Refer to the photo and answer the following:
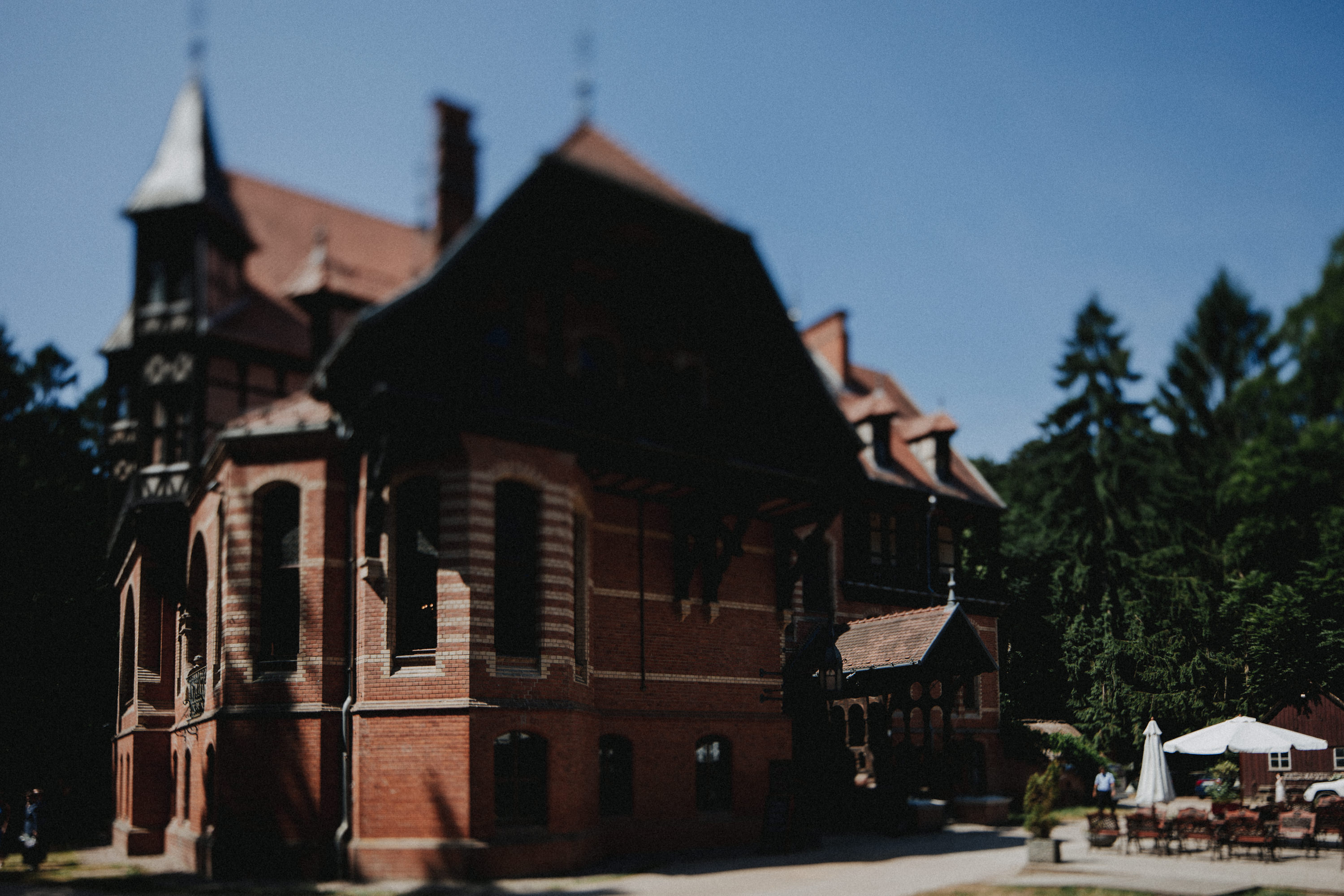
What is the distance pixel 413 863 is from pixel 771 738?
28.3 ft

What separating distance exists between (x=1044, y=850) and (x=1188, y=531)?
14.5 metres

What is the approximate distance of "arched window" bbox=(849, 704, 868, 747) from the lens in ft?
98.1

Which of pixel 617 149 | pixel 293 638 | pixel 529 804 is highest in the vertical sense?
A: pixel 617 149

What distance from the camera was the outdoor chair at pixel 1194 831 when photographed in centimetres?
2030

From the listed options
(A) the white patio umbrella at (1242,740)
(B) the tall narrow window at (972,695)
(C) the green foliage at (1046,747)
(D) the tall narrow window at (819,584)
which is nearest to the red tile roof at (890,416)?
(D) the tall narrow window at (819,584)

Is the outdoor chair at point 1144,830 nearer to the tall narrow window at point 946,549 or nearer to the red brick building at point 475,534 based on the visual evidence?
the red brick building at point 475,534

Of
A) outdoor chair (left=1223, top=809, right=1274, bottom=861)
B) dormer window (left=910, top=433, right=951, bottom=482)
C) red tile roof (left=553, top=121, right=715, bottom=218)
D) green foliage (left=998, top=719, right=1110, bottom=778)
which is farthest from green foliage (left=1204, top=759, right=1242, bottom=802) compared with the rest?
red tile roof (left=553, top=121, right=715, bottom=218)

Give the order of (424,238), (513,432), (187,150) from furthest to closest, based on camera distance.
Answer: (187,150), (424,238), (513,432)

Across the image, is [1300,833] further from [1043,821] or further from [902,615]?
[902,615]

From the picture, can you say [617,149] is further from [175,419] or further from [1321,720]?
[1321,720]

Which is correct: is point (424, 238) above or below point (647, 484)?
above

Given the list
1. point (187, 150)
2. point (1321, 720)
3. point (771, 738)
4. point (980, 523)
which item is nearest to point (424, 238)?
point (187, 150)

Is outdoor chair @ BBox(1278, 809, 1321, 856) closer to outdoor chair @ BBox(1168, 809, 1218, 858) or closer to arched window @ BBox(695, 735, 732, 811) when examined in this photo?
outdoor chair @ BBox(1168, 809, 1218, 858)

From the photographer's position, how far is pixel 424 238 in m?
21.6
